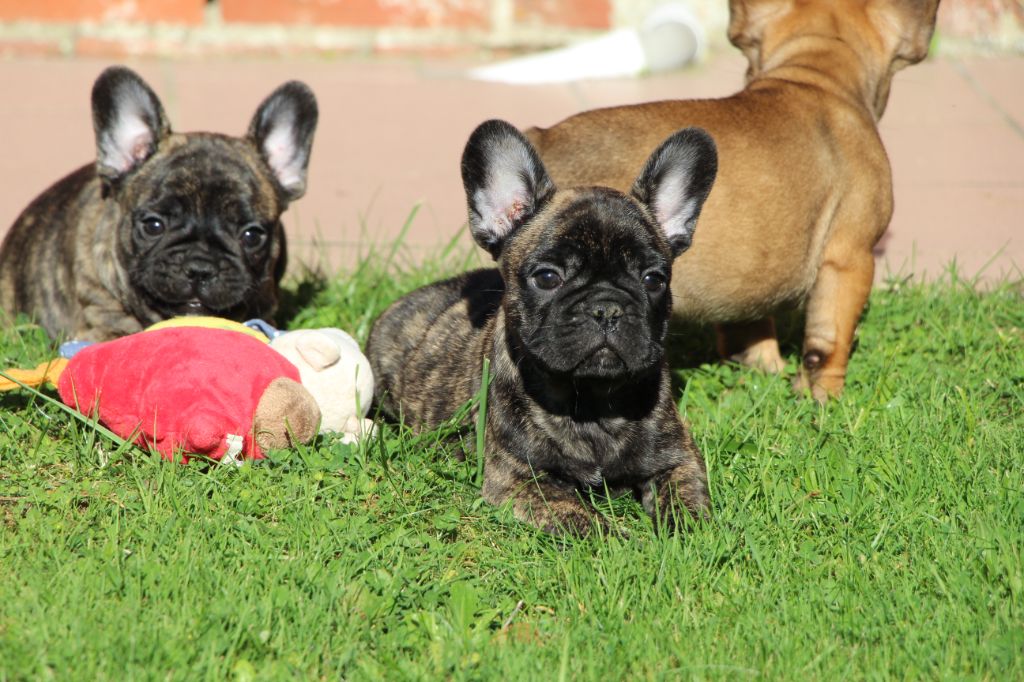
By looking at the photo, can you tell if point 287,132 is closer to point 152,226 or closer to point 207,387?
point 152,226

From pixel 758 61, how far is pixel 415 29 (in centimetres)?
367

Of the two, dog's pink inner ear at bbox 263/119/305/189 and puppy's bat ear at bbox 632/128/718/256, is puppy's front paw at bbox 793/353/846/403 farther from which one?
dog's pink inner ear at bbox 263/119/305/189

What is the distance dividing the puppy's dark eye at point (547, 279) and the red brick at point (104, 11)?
5.57 m

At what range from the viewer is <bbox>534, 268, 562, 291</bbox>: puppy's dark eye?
3715mm

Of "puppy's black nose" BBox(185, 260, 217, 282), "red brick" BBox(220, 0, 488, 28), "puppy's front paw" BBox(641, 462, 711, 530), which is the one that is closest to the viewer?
"puppy's front paw" BBox(641, 462, 711, 530)

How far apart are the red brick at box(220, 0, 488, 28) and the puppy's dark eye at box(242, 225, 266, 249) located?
4.14 metres

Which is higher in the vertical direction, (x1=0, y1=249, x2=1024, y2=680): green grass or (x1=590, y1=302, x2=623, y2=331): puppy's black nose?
(x1=590, y1=302, x2=623, y2=331): puppy's black nose

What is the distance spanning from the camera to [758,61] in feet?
18.3

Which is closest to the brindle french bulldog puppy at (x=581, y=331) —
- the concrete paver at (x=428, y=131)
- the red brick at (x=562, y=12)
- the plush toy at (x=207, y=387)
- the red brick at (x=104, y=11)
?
the plush toy at (x=207, y=387)

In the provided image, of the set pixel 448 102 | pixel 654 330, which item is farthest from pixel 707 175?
pixel 448 102

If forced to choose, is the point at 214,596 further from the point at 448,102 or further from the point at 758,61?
the point at 448,102

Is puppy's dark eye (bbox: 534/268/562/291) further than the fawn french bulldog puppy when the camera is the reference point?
No

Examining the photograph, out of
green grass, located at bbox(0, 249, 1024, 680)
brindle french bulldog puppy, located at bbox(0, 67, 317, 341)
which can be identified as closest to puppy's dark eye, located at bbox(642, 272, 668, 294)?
green grass, located at bbox(0, 249, 1024, 680)

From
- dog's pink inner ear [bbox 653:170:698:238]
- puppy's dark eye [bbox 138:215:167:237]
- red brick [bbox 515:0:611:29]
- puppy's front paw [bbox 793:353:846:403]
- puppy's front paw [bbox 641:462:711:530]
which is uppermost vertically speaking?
dog's pink inner ear [bbox 653:170:698:238]
